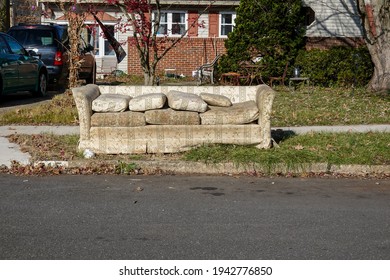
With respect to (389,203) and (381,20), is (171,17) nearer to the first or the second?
(381,20)

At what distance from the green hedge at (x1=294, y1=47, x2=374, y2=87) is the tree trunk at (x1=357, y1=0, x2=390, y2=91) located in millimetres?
1861

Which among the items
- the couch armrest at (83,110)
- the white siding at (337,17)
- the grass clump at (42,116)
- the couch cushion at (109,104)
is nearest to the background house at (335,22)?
the white siding at (337,17)

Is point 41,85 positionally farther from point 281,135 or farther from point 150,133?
point 150,133

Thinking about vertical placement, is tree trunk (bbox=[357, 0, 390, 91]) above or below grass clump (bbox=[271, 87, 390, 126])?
above

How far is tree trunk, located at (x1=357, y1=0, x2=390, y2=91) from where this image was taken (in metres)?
20.8

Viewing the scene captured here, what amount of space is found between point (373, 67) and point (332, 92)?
3.18 meters

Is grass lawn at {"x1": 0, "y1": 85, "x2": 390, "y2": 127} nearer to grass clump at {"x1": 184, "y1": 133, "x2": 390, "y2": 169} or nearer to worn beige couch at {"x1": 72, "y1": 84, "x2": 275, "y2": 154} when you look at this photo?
grass clump at {"x1": 184, "y1": 133, "x2": 390, "y2": 169}

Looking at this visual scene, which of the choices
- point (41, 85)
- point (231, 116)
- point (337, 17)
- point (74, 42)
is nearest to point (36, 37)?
point (41, 85)

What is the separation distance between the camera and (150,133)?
10.9m

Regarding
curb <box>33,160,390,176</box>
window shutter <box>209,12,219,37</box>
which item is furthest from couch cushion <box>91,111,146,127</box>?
window shutter <box>209,12,219,37</box>

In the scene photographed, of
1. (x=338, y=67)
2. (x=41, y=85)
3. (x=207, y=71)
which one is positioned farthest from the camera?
(x=207, y=71)

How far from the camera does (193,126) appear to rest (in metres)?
11.0

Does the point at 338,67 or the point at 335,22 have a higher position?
the point at 335,22

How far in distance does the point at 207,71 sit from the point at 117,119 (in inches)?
641
